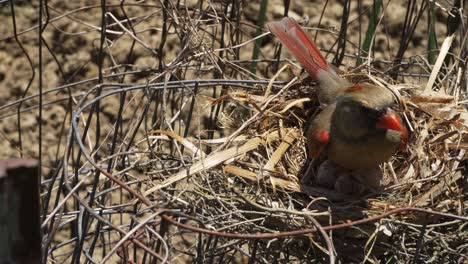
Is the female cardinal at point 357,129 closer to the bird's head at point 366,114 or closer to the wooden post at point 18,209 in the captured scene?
the bird's head at point 366,114

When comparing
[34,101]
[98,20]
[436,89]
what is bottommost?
[34,101]

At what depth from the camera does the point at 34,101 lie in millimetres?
4078

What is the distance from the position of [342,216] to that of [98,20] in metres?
2.43

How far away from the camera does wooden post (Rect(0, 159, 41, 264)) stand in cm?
113

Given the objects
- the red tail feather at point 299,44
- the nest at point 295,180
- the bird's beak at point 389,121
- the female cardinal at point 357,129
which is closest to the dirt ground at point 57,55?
the red tail feather at point 299,44

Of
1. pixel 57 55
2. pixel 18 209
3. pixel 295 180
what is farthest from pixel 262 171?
pixel 57 55

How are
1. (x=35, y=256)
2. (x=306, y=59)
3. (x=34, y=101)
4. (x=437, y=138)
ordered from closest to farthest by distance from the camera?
(x=35, y=256) → (x=437, y=138) → (x=306, y=59) → (x=34, y=101)

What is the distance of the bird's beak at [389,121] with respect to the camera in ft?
7.11

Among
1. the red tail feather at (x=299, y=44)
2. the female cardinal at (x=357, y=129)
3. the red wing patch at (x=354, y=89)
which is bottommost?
the female cardinal at (x=357, y=129)

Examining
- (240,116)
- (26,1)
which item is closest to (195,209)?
(240,116)

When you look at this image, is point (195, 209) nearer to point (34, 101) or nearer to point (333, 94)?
point (333, 94)

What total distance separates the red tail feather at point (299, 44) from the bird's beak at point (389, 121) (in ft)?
1.17

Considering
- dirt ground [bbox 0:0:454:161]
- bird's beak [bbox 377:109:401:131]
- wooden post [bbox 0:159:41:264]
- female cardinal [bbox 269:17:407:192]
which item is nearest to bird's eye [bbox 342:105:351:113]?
female cardinal [bbox 269:17:407:192]

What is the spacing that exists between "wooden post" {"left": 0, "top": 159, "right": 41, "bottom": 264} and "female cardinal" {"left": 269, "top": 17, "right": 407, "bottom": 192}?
4.06ft
